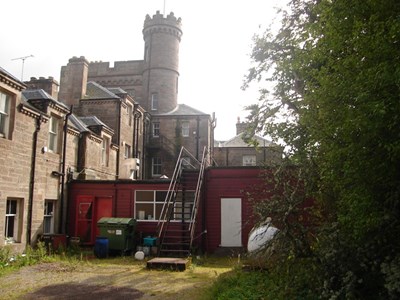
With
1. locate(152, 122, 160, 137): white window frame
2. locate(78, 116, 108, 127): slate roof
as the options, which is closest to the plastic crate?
locate(78, 116, 108, 127): slate roof

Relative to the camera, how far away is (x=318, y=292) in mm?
7324

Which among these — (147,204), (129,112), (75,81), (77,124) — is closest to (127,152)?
(129,112)

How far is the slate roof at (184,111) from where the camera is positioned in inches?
1395

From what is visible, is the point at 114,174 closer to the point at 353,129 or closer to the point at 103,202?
the point at 103,202

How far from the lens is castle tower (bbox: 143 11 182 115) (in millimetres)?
39000

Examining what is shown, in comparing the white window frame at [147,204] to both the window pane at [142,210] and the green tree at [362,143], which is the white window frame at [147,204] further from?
the green tree at [362,143]

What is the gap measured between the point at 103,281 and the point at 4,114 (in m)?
7.82

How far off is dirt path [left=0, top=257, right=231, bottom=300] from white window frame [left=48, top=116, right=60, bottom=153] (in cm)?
627

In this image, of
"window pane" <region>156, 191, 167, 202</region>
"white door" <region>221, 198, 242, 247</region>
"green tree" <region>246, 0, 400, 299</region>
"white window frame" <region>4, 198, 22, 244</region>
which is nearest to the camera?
"green tree" <region>246, 0, 400, 299</region>

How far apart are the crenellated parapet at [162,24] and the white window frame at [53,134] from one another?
2355cm

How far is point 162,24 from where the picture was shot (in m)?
40.1

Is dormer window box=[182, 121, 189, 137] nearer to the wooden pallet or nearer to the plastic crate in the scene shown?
the plastic crate

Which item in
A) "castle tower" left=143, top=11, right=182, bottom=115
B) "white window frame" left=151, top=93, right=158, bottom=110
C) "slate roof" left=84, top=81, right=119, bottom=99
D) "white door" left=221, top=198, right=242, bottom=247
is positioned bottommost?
"white door" left=221, top=198, right=242, bottom=247

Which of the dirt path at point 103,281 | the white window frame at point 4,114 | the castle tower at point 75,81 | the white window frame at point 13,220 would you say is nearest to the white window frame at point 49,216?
the white window frame at point 13,220
